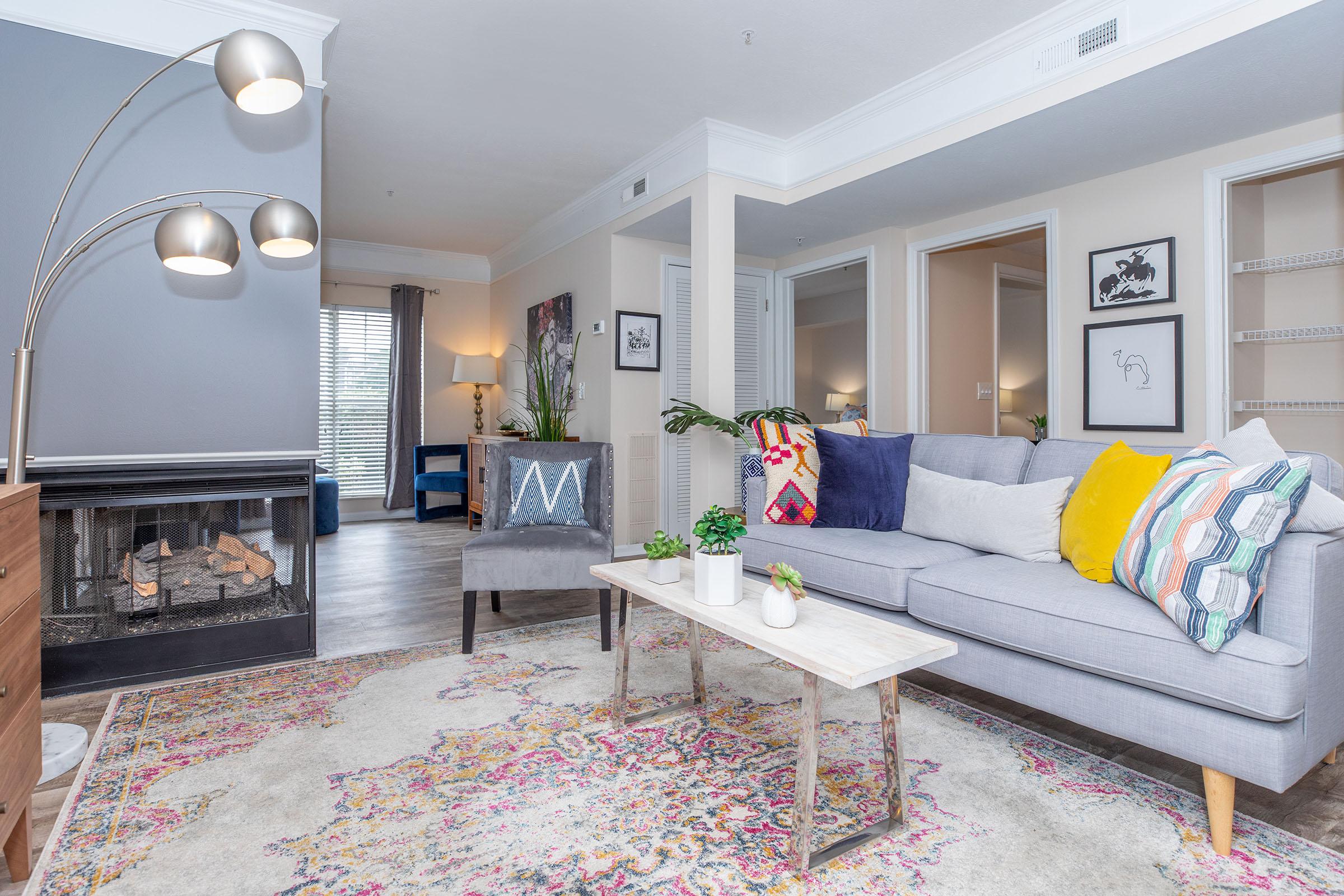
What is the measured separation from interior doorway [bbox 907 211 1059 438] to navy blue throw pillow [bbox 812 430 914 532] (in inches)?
64.8

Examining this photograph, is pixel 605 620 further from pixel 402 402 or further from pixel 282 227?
pixel 402 402

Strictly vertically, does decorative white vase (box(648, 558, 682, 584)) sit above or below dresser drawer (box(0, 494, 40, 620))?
A: below

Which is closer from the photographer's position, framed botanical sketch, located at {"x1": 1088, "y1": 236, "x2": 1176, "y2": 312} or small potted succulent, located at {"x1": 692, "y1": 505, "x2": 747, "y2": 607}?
small potted succulent, located at {"x1": 692, "y1": 505, "x2": 747, "y2": 607}

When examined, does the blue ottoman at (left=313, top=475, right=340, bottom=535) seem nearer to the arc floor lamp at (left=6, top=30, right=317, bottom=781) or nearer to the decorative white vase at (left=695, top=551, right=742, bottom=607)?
the arc floor lamp at (left=6, top=30, right=317, bottom=781)

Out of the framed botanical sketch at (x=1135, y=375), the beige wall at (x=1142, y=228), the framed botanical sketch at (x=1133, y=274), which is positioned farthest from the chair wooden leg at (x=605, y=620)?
the framed botanical sketch at (x=1133, y=274)

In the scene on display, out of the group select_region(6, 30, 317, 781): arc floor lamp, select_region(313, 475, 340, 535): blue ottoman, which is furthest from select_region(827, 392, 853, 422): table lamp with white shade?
select_region(6, 30, 317, 781): arc floor lamp

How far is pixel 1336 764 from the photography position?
6.59ft

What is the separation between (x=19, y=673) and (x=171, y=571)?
133 cm

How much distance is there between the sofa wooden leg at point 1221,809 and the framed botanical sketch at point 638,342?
13.6 feet

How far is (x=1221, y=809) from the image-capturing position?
1.63 m

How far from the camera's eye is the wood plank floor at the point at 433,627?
1800 mm

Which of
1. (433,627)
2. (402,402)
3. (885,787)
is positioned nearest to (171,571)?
(433,627)

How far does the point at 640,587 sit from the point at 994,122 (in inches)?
104

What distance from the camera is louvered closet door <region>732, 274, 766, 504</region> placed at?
5824mm
